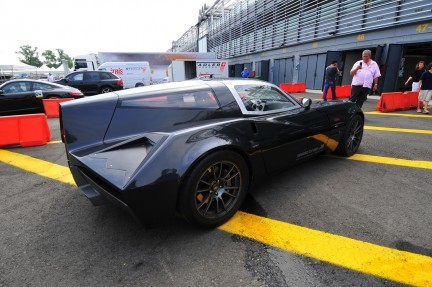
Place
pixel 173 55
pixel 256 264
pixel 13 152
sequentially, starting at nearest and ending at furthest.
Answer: pixel 256 264 → pixel 13 152 → pixel 173 55

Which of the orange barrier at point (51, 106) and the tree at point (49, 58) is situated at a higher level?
the tree at point (49, 58)

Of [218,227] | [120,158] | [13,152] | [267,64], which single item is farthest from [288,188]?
[267,64]

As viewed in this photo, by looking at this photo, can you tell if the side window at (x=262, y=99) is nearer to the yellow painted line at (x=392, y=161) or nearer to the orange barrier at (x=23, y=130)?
the yellow painted line at (x=392, y=161)

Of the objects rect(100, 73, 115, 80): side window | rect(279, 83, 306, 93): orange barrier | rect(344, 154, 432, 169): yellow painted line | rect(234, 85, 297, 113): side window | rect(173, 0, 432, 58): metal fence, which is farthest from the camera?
rect(279, 83, 306, 93): orange barrier

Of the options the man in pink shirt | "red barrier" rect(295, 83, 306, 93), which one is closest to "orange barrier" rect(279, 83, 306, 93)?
"red barrier" rect(295, 83, 306, 93)

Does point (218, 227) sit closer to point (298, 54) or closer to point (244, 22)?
point (298, 54)

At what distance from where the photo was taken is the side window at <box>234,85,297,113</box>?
2818 millimetres

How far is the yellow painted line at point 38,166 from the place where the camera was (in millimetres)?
3619

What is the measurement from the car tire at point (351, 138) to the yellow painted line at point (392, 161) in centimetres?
14

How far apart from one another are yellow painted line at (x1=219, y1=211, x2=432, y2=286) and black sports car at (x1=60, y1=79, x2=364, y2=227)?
261 millimetres

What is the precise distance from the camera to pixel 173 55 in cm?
2527

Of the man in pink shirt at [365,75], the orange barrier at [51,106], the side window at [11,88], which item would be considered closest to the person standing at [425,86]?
the man in pink shirt at [365,75]

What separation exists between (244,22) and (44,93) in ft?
77.5

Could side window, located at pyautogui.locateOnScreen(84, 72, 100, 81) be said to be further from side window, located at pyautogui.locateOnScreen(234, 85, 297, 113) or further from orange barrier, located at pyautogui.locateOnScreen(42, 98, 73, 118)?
side window, located at pyautogui.locateOnScreen(234, 85, 297, 113)
